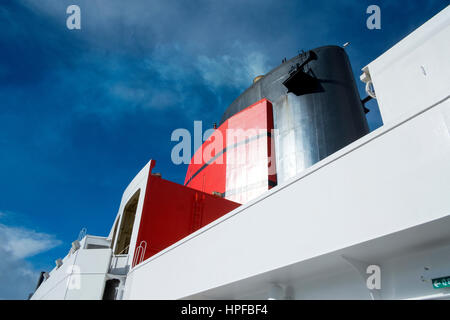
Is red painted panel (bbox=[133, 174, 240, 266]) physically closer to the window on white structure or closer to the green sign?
the window on white structure

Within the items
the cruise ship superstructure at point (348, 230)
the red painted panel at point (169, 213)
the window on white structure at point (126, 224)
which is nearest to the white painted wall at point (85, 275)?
the cruise ship superstructure at point (348, 230)

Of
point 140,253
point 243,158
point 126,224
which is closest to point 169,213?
point 140,253

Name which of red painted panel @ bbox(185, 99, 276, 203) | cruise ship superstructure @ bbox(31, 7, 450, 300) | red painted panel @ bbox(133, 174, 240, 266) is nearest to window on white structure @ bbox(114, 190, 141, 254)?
red painted panel @ bbox(133, 174, 240, 266)

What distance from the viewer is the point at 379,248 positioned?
3.18 m

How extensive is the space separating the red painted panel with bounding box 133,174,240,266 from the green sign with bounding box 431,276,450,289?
7.03 m

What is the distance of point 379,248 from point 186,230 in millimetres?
7173

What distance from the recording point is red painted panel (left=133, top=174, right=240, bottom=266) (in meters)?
8.95

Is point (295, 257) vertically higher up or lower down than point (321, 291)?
higher up

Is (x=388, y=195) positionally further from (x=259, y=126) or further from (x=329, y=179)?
(x=259, y=126)

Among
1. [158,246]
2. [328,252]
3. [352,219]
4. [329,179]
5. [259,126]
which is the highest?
[259,126]

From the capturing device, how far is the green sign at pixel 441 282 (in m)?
2.82
